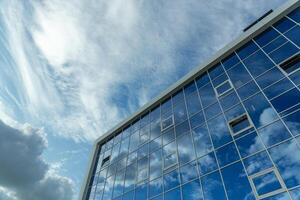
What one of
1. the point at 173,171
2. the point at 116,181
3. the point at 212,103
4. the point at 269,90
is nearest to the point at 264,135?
the point at 269,90

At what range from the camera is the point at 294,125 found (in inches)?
424

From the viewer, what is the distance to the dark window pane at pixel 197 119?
1606 cm

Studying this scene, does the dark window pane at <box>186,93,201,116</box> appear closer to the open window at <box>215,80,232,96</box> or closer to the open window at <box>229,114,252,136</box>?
the open window at <box>215,80,232,96</box>

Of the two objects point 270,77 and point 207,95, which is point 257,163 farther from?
point 207,95

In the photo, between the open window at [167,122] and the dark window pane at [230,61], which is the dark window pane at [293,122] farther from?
the open window at [167,122]

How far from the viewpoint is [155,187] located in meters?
15.7

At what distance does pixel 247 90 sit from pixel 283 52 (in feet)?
9.60

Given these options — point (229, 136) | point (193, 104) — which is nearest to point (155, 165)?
point (193, 104)

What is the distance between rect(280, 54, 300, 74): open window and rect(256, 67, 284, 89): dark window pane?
354mm

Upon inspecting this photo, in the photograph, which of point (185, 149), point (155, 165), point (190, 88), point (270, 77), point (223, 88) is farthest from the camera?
point (190, 88)

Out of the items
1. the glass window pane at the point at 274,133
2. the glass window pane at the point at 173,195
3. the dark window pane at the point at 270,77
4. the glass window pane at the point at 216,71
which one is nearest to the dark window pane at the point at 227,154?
the glass window pane at the point at 274,133

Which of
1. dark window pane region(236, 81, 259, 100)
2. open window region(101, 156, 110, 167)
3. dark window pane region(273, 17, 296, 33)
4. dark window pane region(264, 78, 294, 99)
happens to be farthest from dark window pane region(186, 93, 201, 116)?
open window region(101, 156, 110, 167)

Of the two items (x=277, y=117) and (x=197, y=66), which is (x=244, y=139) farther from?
(x=197, y=66)

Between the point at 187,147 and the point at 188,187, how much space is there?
9.17 feet
